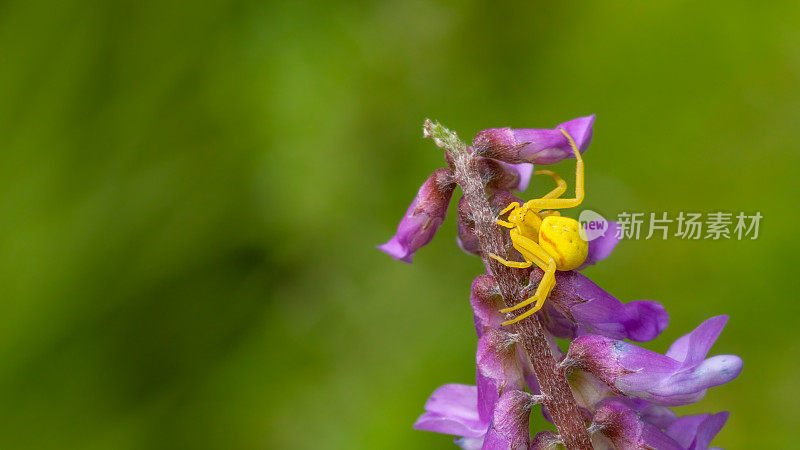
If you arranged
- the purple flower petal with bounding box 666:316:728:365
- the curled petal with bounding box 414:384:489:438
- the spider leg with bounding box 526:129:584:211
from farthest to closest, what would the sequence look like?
the spider leg with bounding box 526:129:584:211
the curled petal with bounding box 414:384:489:438
the purple flower petal with bounding box 666:316:728:365

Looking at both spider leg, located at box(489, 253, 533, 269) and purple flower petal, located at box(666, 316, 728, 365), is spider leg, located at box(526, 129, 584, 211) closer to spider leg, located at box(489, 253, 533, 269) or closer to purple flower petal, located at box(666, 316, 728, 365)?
spider leg, located at box(489, 253, 533, 269)

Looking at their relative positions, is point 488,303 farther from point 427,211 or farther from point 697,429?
point 697,429

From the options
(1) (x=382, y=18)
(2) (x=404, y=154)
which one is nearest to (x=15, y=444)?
(2) (x=404, y=154)

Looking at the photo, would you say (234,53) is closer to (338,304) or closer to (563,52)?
(338,304)

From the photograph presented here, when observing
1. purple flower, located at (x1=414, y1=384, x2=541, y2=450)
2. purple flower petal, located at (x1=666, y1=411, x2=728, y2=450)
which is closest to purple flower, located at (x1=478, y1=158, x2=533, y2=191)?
purple flower, located at (x1=414, y1=384, x2=541, y2=450)

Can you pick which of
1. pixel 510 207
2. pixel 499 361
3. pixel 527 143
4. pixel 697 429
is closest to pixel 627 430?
pixel 697 429

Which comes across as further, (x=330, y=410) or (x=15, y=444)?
(x=330, y=410)
